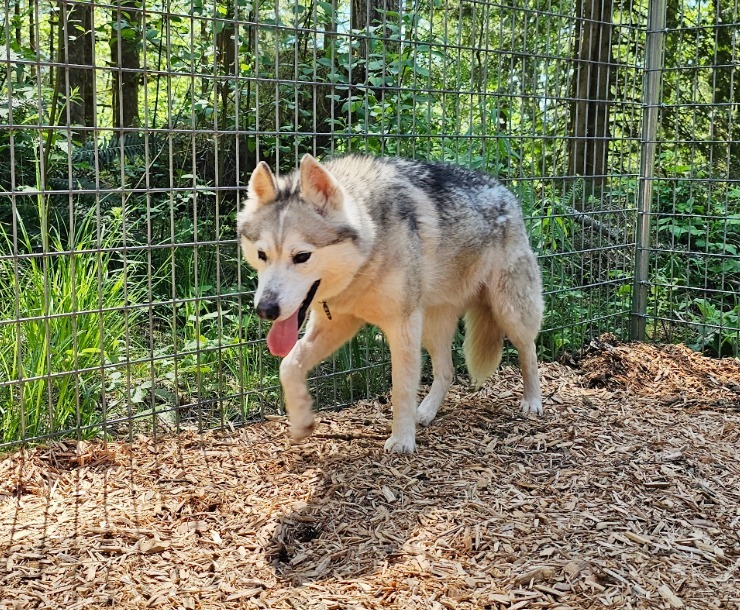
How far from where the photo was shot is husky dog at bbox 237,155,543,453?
362 centimetres

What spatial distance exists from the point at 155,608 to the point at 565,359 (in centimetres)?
421

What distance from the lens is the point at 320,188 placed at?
3695 millimetres

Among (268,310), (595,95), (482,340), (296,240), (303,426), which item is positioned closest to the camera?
(268,310)

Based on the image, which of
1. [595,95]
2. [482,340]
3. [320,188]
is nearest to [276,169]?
[320,188]

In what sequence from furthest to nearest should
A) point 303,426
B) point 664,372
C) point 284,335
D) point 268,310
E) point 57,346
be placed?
point 664,372, point 57,346, point 303,426, point 284,335, point 268,310

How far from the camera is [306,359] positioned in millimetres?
4152

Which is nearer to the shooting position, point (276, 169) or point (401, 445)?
point (401, 445)

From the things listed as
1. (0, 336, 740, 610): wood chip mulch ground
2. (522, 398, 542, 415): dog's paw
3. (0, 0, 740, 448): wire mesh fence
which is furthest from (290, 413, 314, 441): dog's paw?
(522, 398, 542, 415): dog's paw

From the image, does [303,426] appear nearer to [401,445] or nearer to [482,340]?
[401,445]

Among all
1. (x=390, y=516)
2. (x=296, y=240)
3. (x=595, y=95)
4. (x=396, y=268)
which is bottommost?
(x=390, y=516)

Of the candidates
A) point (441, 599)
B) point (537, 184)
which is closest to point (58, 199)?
point (537, 184)

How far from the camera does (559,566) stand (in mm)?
2922

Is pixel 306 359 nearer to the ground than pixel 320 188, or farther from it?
nearer to the ground

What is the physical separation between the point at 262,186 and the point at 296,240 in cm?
40
